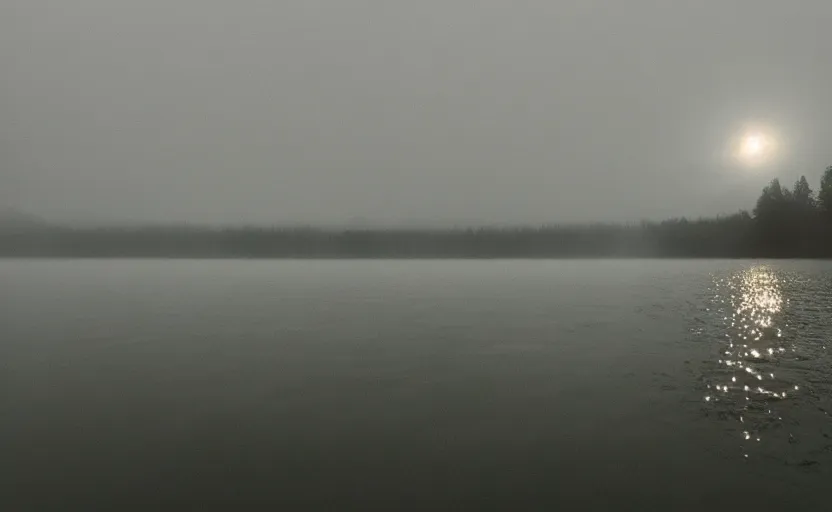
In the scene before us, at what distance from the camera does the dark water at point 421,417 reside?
539 inches

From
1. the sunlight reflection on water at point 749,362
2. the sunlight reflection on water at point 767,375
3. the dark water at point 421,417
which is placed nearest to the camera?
the dark water at point 421,417

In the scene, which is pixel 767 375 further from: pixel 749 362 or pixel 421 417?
pixel 421 417

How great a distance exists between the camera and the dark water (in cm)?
1369

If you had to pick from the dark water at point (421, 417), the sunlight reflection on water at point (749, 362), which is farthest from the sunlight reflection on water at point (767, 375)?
the dark water at point (421, 417)

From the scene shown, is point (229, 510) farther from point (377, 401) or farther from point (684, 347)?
point (684, 347)

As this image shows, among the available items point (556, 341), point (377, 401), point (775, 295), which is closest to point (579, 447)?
point (377, 401)

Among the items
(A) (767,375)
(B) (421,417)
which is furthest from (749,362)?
(B) (421,417)

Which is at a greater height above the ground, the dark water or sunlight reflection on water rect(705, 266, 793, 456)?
sunlight reflection on water rect(705, 266, 793, 456)

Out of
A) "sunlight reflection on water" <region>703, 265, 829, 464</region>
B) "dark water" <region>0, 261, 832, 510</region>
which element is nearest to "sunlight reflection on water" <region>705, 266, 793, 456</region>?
"sunlight reflection on water" <region>703, 265, 829, 464</region>

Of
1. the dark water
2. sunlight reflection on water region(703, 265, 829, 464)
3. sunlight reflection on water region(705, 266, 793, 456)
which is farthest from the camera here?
sunlight reflection on water region(705, 266, 793, 456)

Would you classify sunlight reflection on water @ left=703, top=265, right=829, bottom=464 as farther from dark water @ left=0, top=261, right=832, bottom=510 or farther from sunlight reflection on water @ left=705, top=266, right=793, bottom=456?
dark water @ left=0, top=261, right=832, bottom=510

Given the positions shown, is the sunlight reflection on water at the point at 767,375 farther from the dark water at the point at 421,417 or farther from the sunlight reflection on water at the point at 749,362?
the dark water at the point at 421,417

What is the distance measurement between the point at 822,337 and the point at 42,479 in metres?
44.9

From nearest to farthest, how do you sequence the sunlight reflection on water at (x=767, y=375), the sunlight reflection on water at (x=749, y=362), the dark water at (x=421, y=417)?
the dark water at (x=421, y=417) → the sunlight reflection on water at (x=767, y=375) → the sunlight reflection on water at (x=749, y=362)
